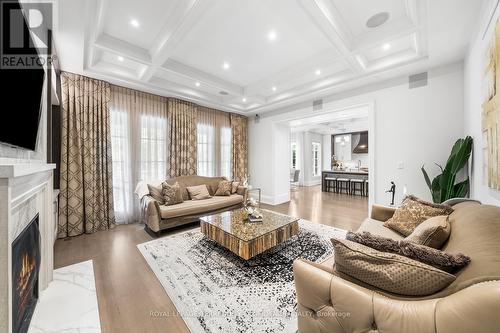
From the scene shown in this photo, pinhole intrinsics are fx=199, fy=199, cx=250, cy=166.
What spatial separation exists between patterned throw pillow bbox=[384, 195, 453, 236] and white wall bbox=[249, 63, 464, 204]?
1.57 metres

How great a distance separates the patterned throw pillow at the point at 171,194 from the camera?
3756 mm

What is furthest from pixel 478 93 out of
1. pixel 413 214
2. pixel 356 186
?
pixel 356 186

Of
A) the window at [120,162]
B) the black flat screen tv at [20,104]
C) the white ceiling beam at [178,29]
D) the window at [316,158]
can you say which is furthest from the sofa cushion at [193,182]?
the window at [316,158]

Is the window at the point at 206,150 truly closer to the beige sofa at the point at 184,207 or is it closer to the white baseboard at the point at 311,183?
the beige sofa at the point at 184,207

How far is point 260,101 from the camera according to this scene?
525 centimetres

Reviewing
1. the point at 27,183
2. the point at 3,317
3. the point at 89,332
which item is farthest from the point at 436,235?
the point at 27,183

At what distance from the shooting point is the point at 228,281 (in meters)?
2.07

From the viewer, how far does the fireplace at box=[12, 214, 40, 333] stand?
119 centimetres

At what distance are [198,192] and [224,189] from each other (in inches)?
25.1

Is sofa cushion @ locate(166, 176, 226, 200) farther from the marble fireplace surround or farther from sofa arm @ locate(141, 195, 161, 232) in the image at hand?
the marble fireplace surround

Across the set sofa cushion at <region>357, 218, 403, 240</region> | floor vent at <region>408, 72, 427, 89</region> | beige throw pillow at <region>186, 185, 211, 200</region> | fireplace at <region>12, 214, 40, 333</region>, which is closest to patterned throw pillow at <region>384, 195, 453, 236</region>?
sofa cushion at <region>357, 218, 403, 240</region>

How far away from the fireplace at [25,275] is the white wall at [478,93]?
139 inches

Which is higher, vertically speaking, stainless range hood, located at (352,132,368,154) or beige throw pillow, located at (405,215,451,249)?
stainless range hood, located at (352,132,368,154)

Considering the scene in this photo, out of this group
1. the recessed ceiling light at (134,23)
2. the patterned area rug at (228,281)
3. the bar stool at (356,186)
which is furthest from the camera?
the bar stool at (356,186)
